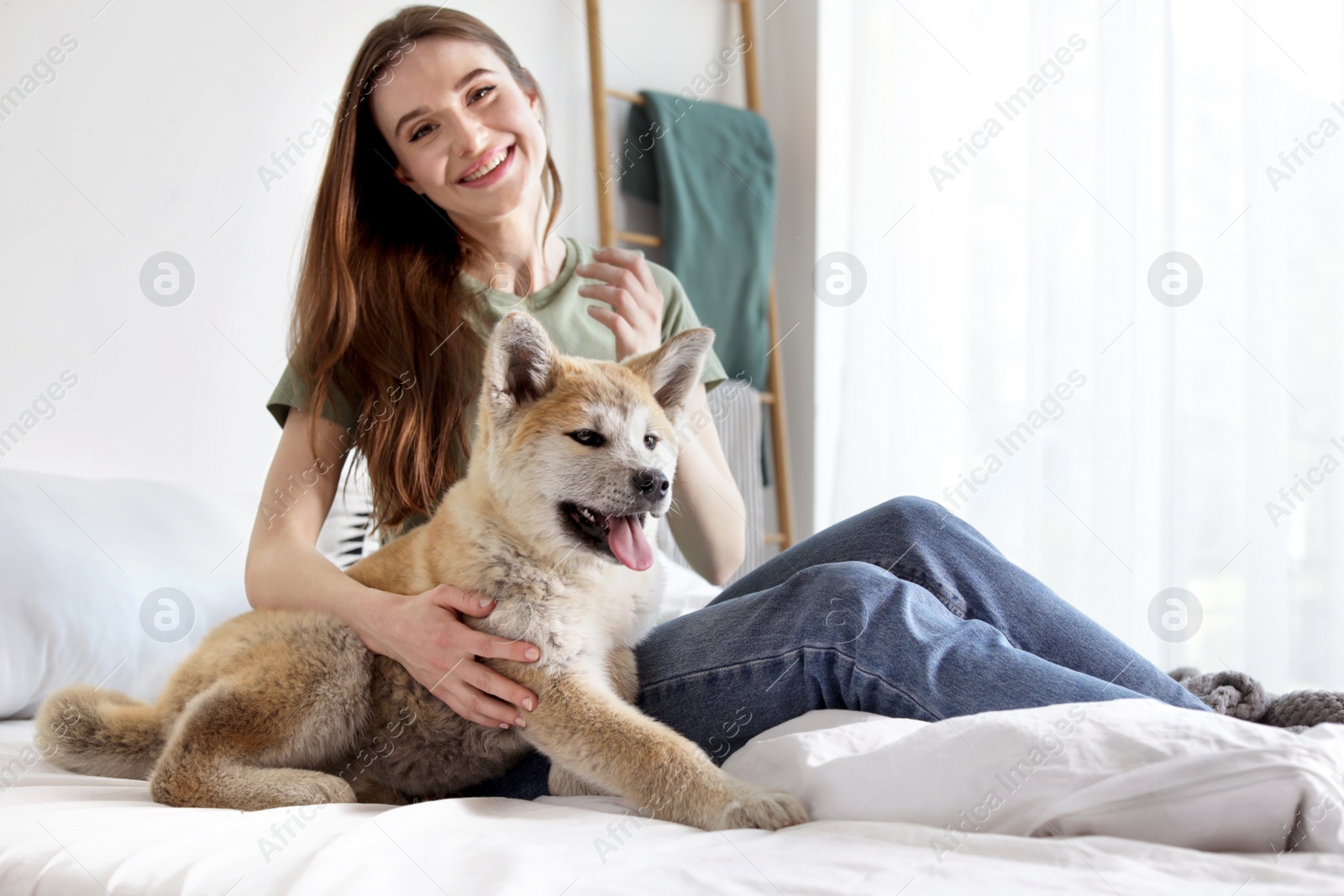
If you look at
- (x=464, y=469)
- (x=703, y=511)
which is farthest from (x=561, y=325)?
(x=703, y=511)

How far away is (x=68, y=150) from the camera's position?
225 cm

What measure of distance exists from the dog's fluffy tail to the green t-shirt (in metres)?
0.57

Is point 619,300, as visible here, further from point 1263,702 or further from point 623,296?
point 1263,702

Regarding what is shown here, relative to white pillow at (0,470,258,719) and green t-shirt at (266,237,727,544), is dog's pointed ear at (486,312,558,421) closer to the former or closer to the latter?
green t-shirt at (266,237,727,544)

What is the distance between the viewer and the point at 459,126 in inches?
69.9

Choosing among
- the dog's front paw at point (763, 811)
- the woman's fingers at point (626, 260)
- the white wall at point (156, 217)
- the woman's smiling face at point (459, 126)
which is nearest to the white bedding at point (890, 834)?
the dog's front paw at point (763, 811)

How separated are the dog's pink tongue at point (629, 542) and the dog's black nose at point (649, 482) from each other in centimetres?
6

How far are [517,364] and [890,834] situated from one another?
780 millimetres

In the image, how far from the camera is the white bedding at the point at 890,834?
2.55 ft

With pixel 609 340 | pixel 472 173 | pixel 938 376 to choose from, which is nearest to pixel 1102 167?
pixel 938 376

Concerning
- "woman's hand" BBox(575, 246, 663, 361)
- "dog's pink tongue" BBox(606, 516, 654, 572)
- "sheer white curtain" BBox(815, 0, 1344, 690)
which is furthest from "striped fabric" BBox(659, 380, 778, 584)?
"dog's pink tongue" BBox(606, 516, 654, 572)

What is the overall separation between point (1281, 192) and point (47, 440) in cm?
301

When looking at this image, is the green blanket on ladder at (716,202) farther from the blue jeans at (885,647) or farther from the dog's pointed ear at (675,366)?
the blue jeans at (885,647)

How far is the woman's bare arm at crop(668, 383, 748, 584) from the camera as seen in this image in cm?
A: 180
